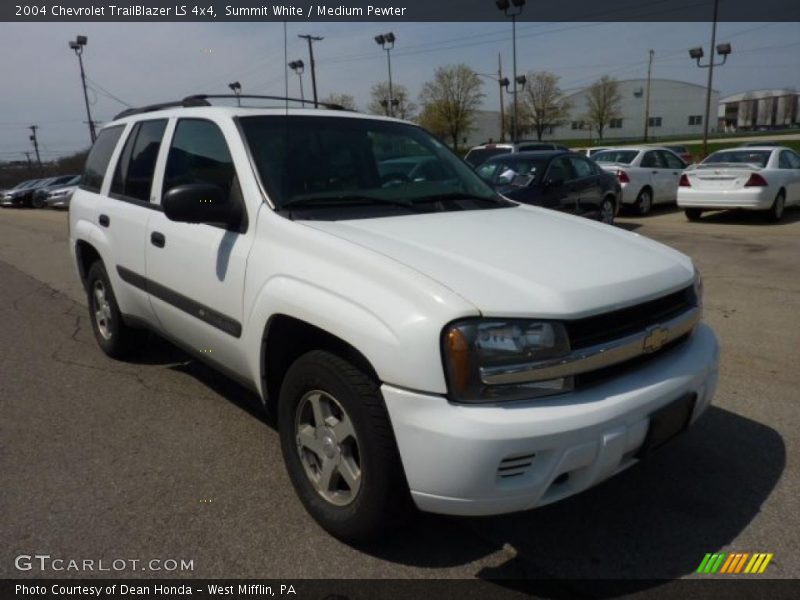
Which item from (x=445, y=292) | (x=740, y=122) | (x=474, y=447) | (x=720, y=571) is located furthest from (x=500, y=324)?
(x=740, y=122)

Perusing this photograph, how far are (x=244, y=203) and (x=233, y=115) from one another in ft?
2.00

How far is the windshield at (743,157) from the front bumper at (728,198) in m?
0.83

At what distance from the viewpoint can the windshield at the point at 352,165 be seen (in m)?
3.12

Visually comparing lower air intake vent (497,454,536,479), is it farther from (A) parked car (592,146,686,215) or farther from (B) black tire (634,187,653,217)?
(B) black tire (634,187,653,217)

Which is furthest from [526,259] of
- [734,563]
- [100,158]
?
[100,158]

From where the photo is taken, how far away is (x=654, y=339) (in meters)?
2.48

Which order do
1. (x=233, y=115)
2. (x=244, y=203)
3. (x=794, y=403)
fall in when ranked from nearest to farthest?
(x=244, y=203) → (x=233, y=115) → (x=794, y=403)

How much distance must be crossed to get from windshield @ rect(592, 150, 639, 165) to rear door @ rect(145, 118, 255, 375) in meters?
12.1

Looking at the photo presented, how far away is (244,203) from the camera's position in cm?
303

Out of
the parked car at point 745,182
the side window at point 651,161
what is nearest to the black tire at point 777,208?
the parked car at point 745,182

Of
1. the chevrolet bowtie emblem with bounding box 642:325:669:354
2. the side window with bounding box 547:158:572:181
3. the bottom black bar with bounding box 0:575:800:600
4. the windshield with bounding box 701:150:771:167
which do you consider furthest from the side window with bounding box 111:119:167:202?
the windshield with bounding box 701:150:771:167

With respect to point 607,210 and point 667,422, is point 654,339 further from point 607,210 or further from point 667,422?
point 607,210

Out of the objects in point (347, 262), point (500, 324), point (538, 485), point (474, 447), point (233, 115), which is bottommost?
point (538, 485)

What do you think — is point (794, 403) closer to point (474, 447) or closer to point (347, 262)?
point (474, 447)
